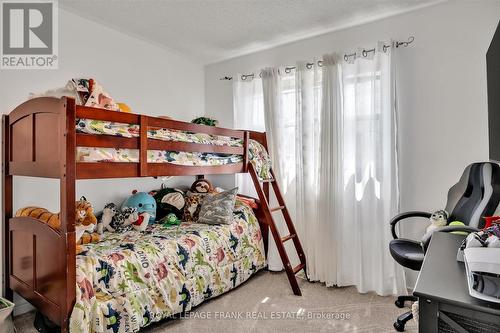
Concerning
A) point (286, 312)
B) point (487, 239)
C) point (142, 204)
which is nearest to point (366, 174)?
point (286, 312)

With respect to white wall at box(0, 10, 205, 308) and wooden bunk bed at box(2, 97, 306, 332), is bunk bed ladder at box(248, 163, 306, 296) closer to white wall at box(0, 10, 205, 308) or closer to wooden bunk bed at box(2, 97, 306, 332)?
wooden bunk bed at box(2, 97, 306, 332)

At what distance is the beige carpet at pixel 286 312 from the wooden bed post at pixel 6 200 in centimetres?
33

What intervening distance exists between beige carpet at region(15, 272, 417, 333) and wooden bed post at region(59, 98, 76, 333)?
74cm

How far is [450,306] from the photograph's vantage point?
0.94 m

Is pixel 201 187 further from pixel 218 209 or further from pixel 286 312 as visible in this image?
pixel 286 312


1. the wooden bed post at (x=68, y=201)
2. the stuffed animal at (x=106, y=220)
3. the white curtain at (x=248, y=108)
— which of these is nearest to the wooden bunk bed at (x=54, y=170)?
the wooden bed post at (x=68, y=201)

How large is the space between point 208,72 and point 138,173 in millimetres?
2459

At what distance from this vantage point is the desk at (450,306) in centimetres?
88

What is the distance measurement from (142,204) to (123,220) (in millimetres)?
301

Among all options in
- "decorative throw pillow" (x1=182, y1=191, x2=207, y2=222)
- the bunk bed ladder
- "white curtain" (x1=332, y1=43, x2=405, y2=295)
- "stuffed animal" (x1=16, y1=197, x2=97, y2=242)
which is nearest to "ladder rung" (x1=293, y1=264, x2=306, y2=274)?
the bunk bed ladder

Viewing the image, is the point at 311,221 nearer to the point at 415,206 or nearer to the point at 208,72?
the point at 415,206

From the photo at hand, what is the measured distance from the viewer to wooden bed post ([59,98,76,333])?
172cm

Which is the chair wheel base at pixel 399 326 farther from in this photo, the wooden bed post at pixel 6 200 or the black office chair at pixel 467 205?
the wooden bed post at pixel 6 200

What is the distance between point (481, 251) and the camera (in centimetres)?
105
